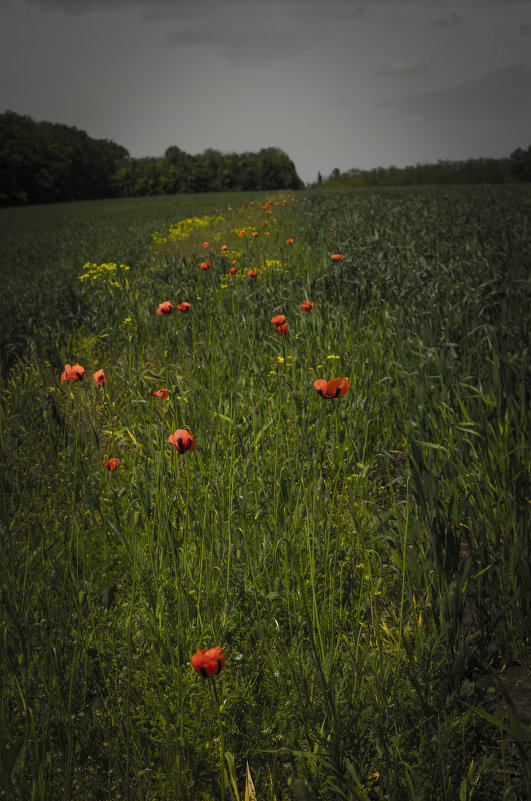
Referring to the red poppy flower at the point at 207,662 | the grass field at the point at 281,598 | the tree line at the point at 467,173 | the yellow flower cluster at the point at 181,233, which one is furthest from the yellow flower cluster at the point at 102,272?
the tree line at the point at 467,173

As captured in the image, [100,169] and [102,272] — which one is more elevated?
[100,169]

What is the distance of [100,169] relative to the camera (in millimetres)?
72688

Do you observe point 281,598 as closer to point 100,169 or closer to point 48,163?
point 48,163

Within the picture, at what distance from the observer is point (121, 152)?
83.8m

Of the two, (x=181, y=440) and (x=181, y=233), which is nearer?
(x=181, y=440)

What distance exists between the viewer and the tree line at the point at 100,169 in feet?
187

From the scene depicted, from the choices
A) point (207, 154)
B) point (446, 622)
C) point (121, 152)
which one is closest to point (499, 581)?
point (446, 622)

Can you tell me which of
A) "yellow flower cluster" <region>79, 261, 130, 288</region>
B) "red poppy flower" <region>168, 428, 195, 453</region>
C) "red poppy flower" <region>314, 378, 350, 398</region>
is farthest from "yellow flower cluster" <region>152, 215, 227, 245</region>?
"red poppy flower" <region>168, 428, 195, 453</region>

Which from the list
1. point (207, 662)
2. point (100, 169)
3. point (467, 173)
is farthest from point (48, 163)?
point (207, 662)

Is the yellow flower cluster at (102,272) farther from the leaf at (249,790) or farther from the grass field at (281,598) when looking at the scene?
the leaf at (249,790)

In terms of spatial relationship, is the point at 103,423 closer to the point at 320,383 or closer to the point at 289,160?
the point at 320,383

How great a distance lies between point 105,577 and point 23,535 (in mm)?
497

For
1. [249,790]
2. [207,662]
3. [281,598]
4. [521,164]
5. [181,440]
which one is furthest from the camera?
[521,164]

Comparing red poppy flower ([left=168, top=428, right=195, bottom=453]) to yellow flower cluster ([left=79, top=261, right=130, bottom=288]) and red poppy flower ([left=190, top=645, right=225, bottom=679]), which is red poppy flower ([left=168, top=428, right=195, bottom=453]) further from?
yellow flower cluster ([left=79, top=261, right=130, bottom=288])
